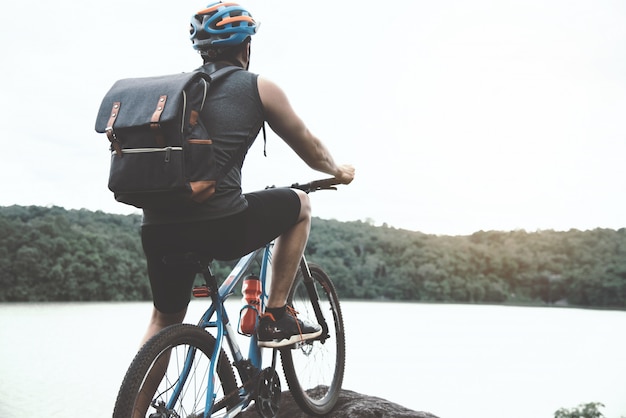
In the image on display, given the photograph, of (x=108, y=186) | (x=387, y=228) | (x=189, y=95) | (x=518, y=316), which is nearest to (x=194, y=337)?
(x=108, y=186)

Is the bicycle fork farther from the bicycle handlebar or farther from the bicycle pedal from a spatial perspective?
the bicycle pedal

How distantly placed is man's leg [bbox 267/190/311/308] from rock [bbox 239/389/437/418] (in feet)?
4.59

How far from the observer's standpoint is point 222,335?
314 cm

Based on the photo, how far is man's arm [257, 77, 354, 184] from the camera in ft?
9.57

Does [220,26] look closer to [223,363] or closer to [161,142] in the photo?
[161,142]

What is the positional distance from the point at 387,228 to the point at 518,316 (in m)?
30.3

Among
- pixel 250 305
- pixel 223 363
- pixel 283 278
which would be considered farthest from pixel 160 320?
pixel 283 278

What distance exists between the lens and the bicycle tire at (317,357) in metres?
4.10

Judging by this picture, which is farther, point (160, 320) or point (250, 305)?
point (250, 305)

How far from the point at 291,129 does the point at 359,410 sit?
2272 mm

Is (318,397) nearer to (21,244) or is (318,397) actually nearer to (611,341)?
(21,244)

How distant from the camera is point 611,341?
74.2 metres

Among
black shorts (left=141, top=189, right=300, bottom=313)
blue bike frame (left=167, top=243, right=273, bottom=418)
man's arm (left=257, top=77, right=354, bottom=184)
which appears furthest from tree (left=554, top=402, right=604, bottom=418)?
black shorts (left=141, top=189, right=300, bottom=313)

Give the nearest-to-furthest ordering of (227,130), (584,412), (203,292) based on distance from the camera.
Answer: (227,130), (203,292), (584,412)
